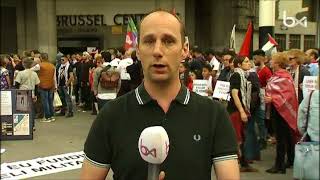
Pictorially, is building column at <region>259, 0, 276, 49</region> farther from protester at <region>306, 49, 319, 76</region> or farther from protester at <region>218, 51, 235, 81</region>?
protester at <region>218, 51, 235, 81</region>

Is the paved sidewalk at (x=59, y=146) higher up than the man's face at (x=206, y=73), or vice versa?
the man's face at (x=206, y=73)

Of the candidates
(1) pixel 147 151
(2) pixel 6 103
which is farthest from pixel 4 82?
(1) pixel 147 151

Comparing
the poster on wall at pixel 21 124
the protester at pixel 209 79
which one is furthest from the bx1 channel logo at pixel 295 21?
the poster on wall at pixel 21 124

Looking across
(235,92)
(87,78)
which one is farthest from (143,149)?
(87,78)

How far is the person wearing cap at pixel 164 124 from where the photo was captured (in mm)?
2010

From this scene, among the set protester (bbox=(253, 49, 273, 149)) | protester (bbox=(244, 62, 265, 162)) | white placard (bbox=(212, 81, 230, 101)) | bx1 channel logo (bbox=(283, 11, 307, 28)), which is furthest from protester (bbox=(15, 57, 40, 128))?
bx1 channel logo (bbox=(283, 11, 307, 28))

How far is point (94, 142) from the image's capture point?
2.11 meters

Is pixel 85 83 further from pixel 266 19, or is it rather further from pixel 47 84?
pixel 266 19

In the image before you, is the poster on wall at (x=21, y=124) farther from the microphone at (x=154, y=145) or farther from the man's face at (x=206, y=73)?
the microphone at (x=154, y=145)

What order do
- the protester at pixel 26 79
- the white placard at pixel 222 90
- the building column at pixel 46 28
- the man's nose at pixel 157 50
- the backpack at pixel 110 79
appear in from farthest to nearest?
the building column at pixel 46 28 → the protester at pixel 26 79 → the backpack at pixel 110 79 → the white placard at pixel 222 90 → the man's nose at pixel 157 50

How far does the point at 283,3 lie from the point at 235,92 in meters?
23.5

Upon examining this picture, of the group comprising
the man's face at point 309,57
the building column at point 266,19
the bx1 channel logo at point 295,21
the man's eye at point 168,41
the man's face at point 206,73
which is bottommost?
the man's face at point 206,73

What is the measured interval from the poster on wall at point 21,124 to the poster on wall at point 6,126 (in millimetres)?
80

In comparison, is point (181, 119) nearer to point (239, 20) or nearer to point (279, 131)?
point (279, 131)
